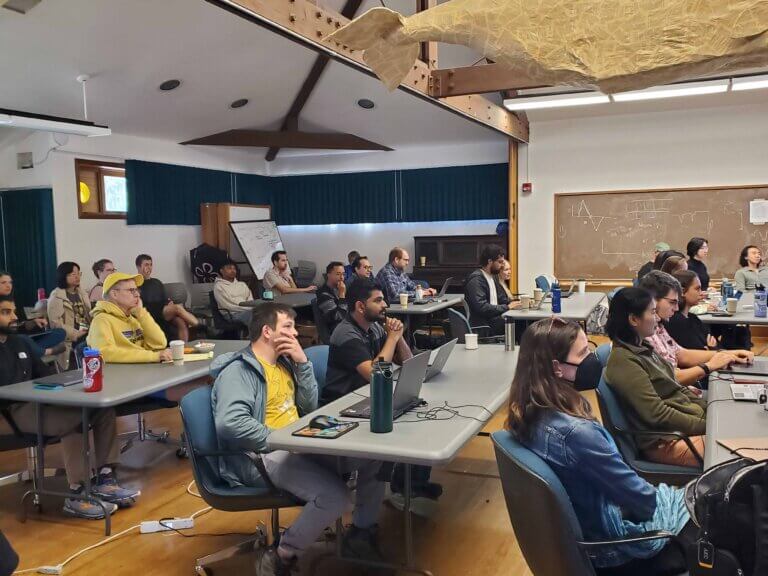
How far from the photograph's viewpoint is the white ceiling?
246 inches

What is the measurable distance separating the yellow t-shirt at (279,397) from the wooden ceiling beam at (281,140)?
7.77m

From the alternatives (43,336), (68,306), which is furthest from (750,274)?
(68,306)

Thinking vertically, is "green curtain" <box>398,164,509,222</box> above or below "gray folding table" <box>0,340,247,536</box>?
above

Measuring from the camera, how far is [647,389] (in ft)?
9.54

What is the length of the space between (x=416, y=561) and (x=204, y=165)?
880cm

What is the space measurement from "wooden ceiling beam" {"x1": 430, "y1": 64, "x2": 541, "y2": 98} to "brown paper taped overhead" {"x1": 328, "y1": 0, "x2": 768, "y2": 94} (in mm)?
5073

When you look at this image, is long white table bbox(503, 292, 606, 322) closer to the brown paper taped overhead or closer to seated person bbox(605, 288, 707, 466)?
seated person bbox(605, 288, 707, 466)

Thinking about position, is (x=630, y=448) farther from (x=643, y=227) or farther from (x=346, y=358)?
(x=643, y=227)

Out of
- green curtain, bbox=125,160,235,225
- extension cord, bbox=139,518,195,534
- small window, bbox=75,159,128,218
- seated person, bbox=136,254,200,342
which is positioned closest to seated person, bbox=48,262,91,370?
seated person, bbox=136,254,200,342

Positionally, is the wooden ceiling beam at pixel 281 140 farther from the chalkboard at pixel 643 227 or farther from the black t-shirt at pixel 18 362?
the black t-shirt at pixel 18 362

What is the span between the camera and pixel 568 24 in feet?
4.68

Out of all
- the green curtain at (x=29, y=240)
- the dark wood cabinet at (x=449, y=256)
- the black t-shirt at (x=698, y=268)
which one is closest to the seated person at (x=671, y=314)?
the black t-shirt at (x=698, y=268)

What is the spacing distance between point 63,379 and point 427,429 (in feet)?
7.35

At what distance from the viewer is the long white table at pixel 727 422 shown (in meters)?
2.27
